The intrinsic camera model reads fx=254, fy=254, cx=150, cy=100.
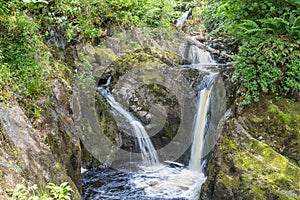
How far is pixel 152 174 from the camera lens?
25.1 feet

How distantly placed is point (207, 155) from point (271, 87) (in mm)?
2997

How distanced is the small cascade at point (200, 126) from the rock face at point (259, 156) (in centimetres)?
204

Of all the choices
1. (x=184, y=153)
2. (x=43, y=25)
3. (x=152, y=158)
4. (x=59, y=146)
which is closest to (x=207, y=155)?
(x=184, y=153)

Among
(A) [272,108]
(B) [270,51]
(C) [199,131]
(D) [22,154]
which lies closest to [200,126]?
(C) [199,131]

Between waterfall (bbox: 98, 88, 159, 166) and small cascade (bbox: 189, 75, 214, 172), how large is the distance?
1.33 metres

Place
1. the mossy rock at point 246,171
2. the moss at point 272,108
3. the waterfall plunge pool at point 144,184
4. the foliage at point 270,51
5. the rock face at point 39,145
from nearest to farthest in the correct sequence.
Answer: the rock face at point 39,145
the mossy rock at point 246,171
the foliage at point 270,51
the moss at point 272,108
the waterfall plunge pool at point 144,184

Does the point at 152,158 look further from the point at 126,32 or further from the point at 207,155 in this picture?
the point at 126,32

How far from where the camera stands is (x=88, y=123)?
7.84 meters

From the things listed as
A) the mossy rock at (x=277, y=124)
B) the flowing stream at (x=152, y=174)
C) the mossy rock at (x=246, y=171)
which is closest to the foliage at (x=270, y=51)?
the mossy rock at (x=277, y=124)

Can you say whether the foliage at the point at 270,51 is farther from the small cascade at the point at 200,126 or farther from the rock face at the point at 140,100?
the rock face at the point at 140,100

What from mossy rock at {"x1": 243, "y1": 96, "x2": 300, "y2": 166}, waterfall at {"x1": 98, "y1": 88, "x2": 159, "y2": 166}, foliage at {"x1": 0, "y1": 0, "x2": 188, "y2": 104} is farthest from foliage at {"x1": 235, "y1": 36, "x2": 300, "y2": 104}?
waterfall at {"x1": 98, "y1": 88, "x2": 159, "y2": 166}

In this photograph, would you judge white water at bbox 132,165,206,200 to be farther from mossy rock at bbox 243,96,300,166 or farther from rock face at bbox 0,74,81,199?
mossy rock at bbox 243,96,300,166

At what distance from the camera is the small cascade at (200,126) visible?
798 cm

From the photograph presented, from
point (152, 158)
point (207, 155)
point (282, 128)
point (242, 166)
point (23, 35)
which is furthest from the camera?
point (152, 158)
